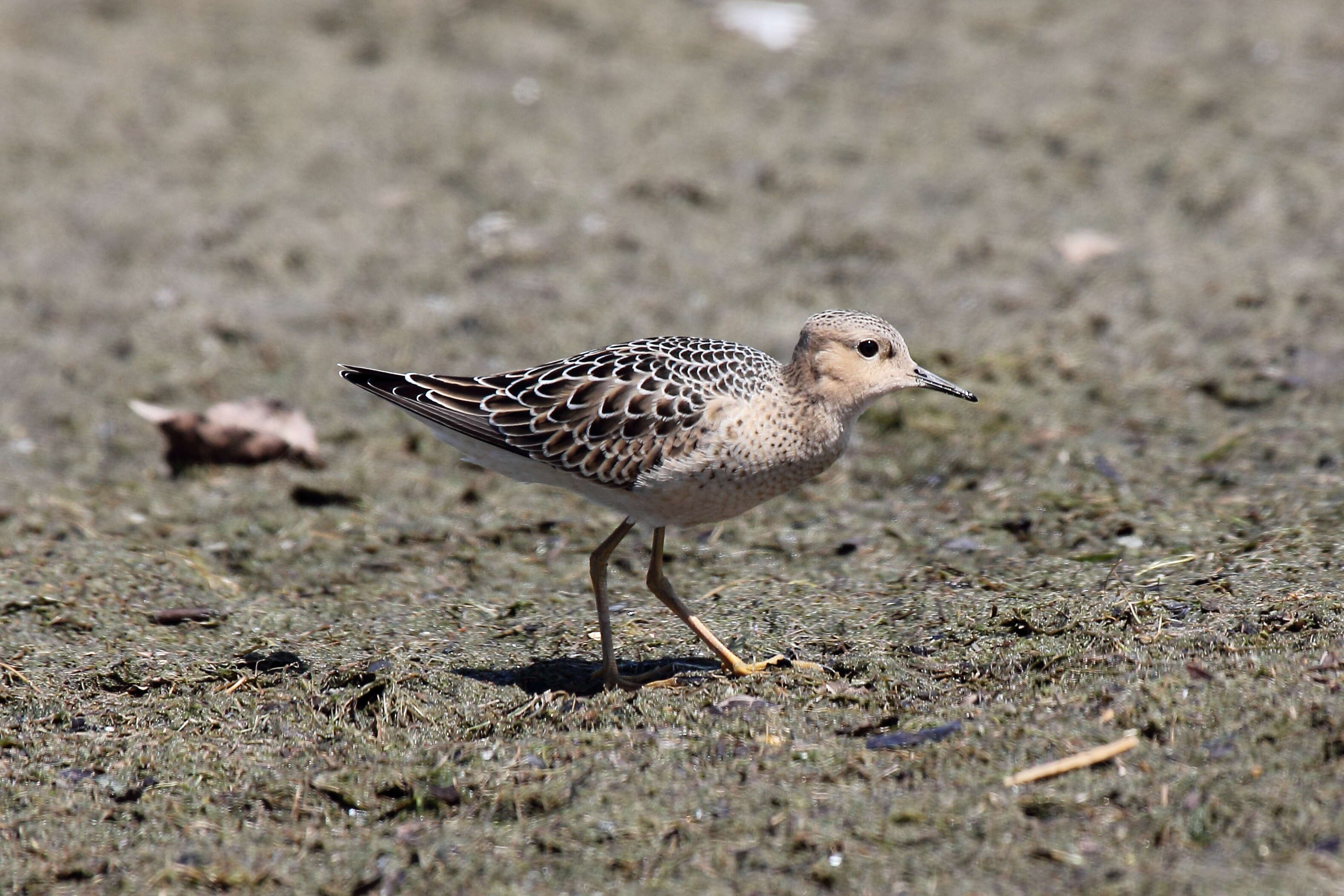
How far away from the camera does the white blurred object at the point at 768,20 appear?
40.2 ft

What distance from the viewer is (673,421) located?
17.4 feet

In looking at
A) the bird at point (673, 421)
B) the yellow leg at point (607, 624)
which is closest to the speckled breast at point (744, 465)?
the bird at point (673, 421)

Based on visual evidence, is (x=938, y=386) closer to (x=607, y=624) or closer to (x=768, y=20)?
(x=607, y=624)

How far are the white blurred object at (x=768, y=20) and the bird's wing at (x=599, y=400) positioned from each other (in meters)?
7.19

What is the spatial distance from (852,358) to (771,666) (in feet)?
3.89

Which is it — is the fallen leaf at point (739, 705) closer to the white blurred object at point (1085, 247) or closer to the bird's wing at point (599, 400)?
the bird's wing at point (599, 400)

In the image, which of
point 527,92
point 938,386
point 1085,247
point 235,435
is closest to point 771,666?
point 938,386

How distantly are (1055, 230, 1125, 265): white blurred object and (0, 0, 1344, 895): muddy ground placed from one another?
16 cm

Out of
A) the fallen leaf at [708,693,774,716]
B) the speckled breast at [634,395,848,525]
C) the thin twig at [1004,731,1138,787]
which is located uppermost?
the speckled breast at [634,395,848,525]

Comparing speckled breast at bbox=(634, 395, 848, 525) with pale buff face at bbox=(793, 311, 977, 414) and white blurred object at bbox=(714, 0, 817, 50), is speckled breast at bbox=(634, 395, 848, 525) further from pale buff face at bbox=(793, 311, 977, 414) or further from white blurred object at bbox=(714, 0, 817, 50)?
white blurred object at bbox=(714, 0, 817, 50)

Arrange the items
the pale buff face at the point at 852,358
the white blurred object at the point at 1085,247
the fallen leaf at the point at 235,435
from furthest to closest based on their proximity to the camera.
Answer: the white blurred object at the point at 1085,247 → the fallen leaf at the point at 235,435 → the pale buff face at the point at 852,358

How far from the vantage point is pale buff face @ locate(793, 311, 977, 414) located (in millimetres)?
5453

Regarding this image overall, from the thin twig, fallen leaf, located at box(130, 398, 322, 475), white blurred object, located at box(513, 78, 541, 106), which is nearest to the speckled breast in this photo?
the thin twig

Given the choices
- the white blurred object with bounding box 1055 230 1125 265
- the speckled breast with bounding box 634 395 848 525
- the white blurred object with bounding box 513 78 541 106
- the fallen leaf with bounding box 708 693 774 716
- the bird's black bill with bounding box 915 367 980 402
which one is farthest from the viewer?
the white blurred object with bounding box 513 78 541 106
